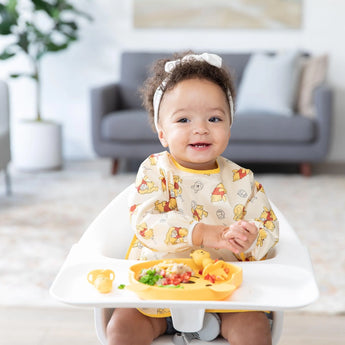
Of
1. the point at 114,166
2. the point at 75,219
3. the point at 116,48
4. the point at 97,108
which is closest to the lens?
the point at 75,219

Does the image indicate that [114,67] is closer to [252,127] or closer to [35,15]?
[35,15]

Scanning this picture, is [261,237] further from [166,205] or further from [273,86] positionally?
[273,86]

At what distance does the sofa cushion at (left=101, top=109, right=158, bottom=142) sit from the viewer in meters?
3.97

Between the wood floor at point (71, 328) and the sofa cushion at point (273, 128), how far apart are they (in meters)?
2.17

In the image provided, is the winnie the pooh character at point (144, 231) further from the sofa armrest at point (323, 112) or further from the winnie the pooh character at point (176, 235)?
the sofa armrest at point (323, 112)

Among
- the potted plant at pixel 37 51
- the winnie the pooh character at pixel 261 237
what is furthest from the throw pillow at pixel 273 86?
the winnie the pooh character at pixel 261 237

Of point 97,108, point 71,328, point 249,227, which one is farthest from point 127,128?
point 249,227

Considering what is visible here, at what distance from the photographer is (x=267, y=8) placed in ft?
15.1

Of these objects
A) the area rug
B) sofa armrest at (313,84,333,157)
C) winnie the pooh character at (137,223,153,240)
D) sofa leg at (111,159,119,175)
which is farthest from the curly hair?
sofa leg at (111,159,119,175)

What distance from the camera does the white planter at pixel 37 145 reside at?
13.9 ft

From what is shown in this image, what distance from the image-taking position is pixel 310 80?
4.13 m

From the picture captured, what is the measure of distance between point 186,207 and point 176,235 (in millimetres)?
108

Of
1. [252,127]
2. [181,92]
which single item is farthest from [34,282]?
[252,127]

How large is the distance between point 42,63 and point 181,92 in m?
3.79
